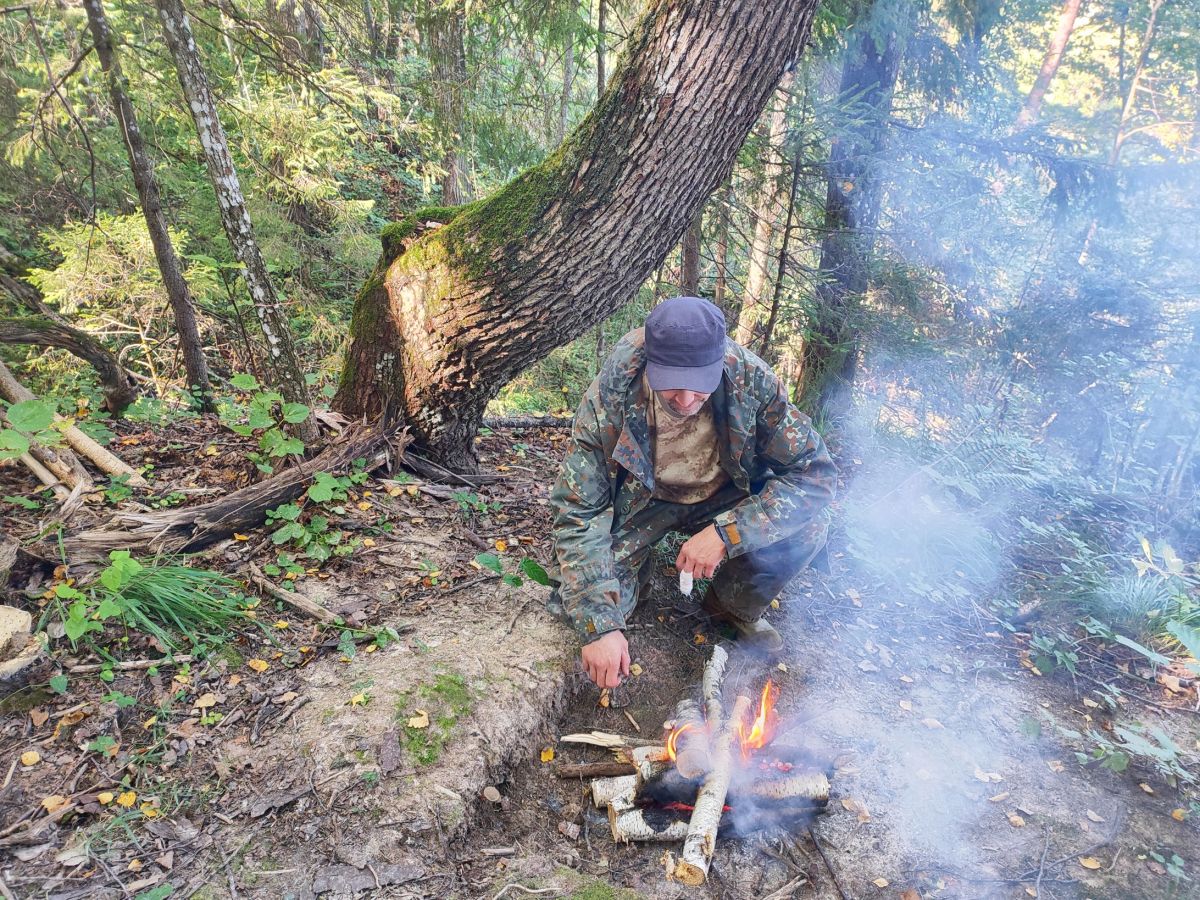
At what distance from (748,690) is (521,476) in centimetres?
255

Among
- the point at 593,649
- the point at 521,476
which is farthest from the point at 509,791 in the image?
the point at 521,476

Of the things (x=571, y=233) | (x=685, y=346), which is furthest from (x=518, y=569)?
(x=571, y=233)

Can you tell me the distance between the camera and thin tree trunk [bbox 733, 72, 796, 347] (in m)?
5.99

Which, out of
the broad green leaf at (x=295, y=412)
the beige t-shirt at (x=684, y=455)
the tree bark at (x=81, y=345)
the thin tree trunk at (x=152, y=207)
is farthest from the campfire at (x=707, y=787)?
the thin tree trunk at (x=152, y=207)

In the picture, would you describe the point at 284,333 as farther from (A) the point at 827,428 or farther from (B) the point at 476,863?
(A) the point at 827,428

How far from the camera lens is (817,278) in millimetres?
6129

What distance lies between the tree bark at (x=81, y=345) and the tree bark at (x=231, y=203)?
147cm

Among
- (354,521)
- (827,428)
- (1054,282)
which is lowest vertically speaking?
(827,428)

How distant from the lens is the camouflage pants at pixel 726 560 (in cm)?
310

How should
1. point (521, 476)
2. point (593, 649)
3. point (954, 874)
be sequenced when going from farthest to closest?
1. point (521, 476)
2. point (593, 649)
3. point (954, 874)

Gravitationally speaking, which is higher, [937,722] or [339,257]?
[339,257]

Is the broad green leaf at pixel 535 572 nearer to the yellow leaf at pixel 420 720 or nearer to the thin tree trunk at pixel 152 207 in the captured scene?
the yellow leaf at pixel 420 720

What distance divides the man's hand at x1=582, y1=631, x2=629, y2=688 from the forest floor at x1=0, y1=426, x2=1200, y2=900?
455 mm

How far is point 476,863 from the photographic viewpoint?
7.08 ft
